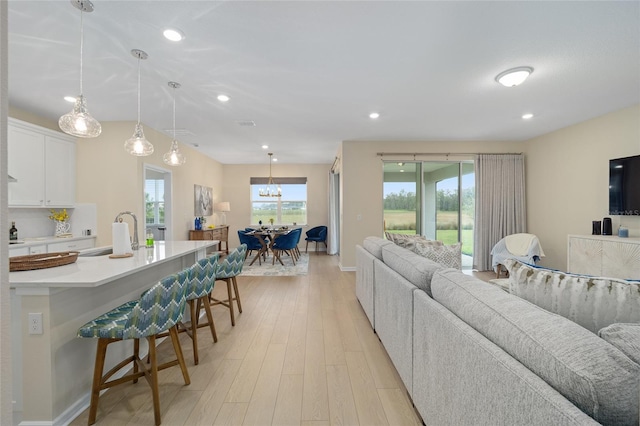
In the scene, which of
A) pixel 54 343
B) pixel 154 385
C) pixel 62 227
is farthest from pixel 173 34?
pixel 62 227

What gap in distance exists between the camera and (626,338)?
82 centimetres

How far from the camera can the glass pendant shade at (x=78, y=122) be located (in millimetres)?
2186

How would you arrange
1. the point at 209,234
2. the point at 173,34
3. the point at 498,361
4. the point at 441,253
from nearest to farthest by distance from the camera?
the point at 498,361 → the point at 173,34 → the point at 441,253 → the point at 209,234

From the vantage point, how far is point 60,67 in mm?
2826

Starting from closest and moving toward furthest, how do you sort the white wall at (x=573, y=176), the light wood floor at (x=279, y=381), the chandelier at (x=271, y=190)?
the light wood floor at (x=279, y=381)
the white wall at (x=573, y=176)
the chandelier at (x=271, y=190)

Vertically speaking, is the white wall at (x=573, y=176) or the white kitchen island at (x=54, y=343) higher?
the white wall at (x=573, y=176)

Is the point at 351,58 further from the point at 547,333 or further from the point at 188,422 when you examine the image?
the point at 188,422

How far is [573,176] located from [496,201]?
1.27 metres

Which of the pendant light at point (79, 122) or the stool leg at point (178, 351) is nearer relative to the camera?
the stool leg at point (178, 351)

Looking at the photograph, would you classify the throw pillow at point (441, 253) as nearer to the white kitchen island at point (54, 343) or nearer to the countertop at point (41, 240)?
the white kitchen island at point (54, 343)

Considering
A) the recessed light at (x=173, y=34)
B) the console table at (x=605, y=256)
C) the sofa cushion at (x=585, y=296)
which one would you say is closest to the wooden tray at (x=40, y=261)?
the recessed light at (x=173, y=34)

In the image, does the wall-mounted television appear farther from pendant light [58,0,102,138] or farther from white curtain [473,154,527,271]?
pendant light [58,0,102,138]

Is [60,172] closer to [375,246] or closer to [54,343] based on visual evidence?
[54,343]

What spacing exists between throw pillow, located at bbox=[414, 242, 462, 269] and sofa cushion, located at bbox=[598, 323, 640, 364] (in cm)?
209
